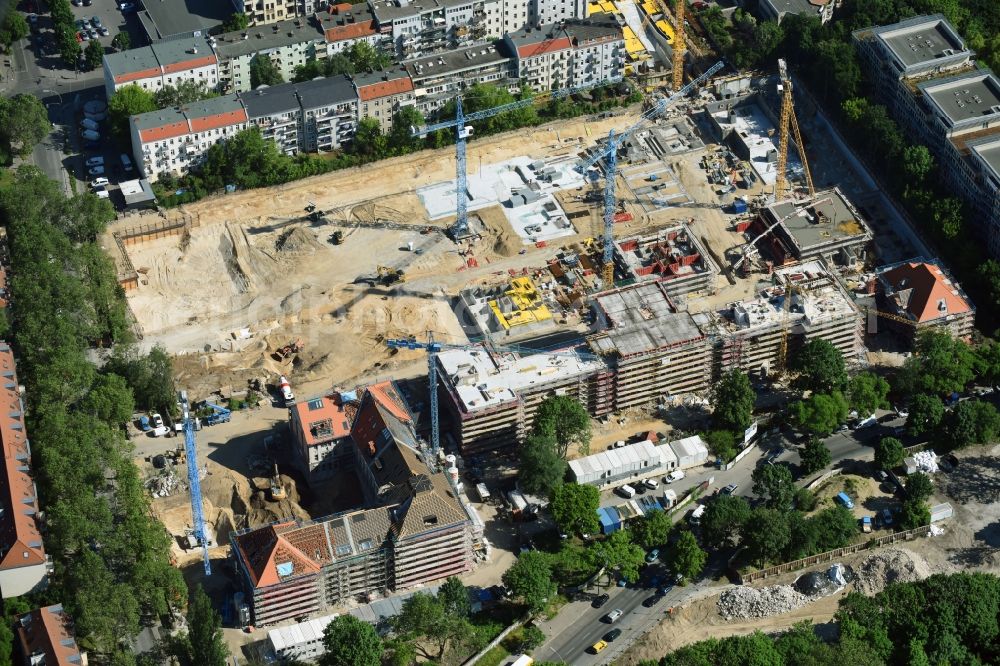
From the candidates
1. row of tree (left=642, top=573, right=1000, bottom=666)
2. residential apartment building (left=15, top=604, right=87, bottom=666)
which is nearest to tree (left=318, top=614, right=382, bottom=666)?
residential apartment building (left=15, top=604, right=87, bottom=666)

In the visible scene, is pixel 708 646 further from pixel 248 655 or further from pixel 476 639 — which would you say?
pixel 248 655

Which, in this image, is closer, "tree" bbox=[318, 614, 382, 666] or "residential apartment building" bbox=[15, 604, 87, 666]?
"residential apartment building" bbox=[15, 604, 87, 666]

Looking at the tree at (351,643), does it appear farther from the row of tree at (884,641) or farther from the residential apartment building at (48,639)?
the row of tree at (884,641)

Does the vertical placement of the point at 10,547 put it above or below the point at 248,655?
above

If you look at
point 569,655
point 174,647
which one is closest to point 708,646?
point 569,655

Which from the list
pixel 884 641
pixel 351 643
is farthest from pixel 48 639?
pixel 884 641

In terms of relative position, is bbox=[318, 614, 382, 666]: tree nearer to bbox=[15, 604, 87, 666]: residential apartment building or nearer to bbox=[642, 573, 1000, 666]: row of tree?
bbox=[15, 604, 87, 666]: residential apartment building

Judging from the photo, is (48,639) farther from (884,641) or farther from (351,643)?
(884,641)
